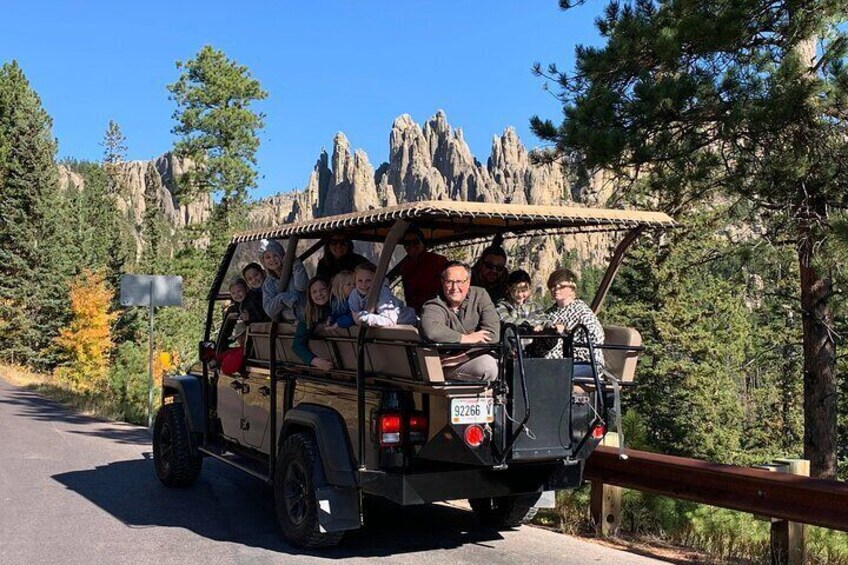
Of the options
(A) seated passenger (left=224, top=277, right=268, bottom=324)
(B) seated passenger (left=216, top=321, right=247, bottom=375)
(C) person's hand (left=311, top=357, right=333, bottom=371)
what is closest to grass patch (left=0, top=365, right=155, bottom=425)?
(B) seated passenger (left=216, top=321, right=247, bottom=375)

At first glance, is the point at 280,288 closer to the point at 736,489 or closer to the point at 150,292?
the point at 736,489

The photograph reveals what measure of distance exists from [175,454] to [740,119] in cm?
686

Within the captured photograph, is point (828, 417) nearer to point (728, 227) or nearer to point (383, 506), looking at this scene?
point (728, 227)

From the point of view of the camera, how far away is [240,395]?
755 cm

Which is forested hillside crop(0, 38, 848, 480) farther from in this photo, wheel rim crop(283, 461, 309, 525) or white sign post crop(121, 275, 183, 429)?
wheel rim crop(283, 461, 309, 525)

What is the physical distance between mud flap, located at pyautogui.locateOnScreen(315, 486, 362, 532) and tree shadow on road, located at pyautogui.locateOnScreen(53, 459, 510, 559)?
336mm

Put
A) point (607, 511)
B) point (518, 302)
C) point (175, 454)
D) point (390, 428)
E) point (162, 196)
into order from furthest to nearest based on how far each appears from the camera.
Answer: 1. point (162, 196)
2. point (175, 454)
3. point (518, 302)
4. point (607, 511)
5. point (390, 428)

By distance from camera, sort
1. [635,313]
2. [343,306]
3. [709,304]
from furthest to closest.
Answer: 1. [709,304]
2. [635,313]
3. [343,306]

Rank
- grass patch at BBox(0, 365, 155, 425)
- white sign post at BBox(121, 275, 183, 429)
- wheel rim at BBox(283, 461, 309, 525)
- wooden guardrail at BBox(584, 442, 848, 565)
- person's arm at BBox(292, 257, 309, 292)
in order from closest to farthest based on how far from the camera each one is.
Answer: wooden guardrail at BBox(584, 442, 848, 565), wheel rim at BBox(283, 461, 309, 525), person's arm at BBox(292, 257, 309, 292), white sign post at BBox(121, 275, 183, 429), grass patch at BBox(0, 365, 155, 425)

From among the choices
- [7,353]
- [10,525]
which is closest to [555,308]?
[10,525]

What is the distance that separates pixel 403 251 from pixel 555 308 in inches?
65.4

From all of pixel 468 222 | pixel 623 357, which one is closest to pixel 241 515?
pixel 468 222

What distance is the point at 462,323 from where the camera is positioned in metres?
5.61

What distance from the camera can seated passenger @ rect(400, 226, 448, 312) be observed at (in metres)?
6.53
